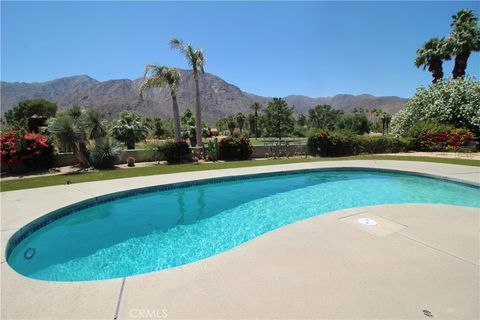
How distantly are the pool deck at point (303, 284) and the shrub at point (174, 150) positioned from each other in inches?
401

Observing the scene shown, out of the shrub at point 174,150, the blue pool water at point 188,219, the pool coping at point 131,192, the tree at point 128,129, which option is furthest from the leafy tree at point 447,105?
the tree at point 128,129

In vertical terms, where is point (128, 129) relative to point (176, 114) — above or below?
below

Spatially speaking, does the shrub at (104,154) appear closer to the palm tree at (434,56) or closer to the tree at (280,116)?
the palm tree at (434,56)

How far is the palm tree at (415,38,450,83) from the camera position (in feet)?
77.2

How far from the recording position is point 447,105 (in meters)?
19.4

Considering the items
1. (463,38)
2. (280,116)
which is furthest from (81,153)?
(280,116)

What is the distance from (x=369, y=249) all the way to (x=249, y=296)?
2.04 m

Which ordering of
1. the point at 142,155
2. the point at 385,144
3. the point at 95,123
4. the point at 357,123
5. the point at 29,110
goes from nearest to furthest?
1. the point at 95,123
2. the point at 142,155
3. the point at 385,144
4. the point at 29,110
5. the point at 357,123

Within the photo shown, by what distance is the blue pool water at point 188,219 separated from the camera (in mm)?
4574

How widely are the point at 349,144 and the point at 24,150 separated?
18.9 meters

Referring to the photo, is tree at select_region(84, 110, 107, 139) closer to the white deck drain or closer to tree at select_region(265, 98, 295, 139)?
the white deck drain

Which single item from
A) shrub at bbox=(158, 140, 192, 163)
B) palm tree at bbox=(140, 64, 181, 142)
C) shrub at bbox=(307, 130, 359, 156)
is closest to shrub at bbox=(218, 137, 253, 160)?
shrub at bbox=(158, 140, 192, 163)

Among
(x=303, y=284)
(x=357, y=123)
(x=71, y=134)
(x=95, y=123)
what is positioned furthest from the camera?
(x=357, y=123)

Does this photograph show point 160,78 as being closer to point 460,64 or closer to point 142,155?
point 142,155
